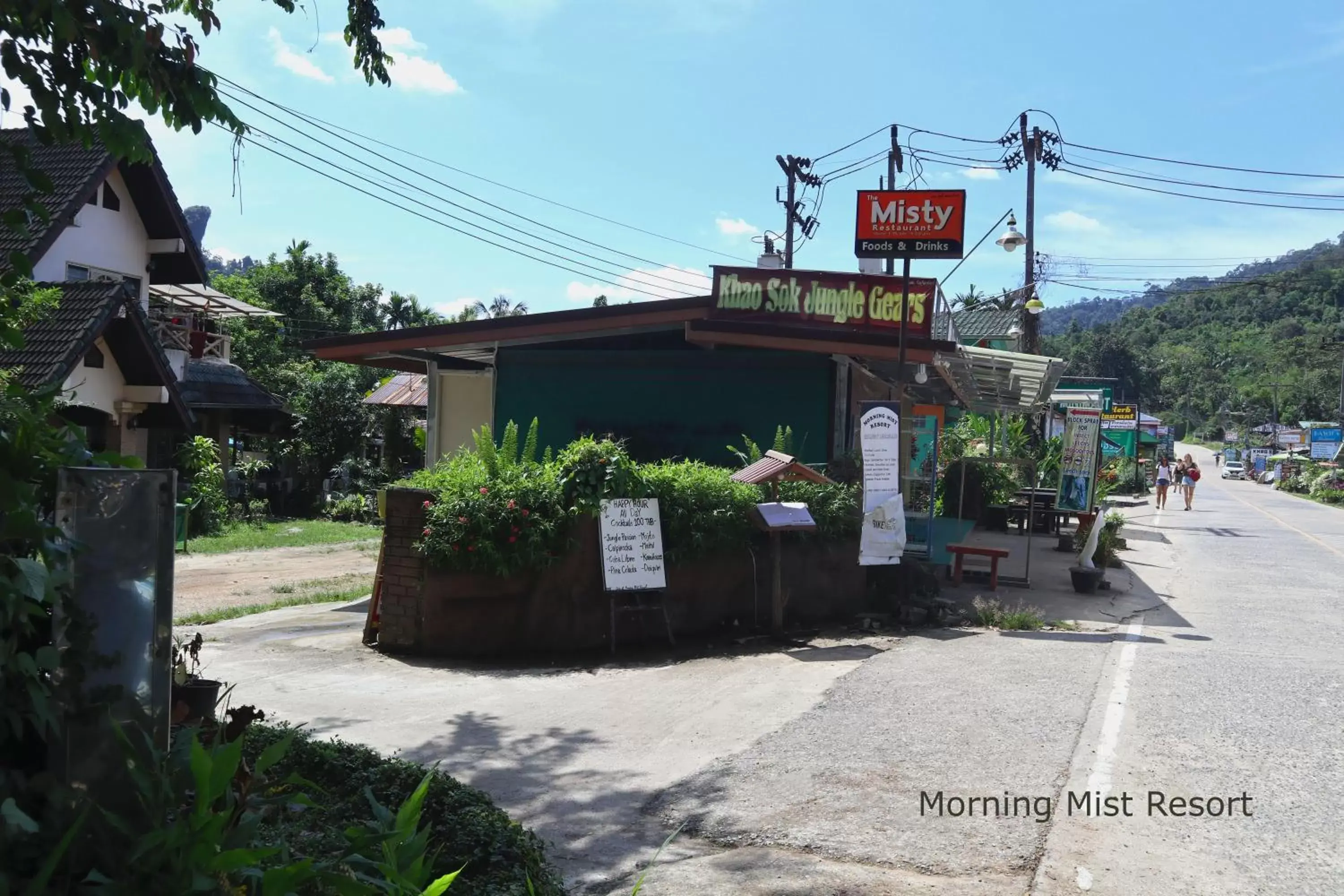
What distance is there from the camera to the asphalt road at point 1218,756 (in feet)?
15.0

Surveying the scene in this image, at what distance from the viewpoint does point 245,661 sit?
9.16 meters

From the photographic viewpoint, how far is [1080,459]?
16734mm

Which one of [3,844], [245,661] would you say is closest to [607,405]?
[245,661]

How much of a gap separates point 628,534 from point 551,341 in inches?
204

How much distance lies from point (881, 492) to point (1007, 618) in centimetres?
180

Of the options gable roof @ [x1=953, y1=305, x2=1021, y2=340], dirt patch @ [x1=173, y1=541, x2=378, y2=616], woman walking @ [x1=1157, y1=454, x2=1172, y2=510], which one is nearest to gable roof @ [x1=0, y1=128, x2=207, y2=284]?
dirt patch @ [x1=173, y1=541, x2=378, y2=616]

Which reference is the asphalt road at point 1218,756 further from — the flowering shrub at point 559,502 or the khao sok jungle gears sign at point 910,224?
the khao sok jungle gears sign at point 910,224

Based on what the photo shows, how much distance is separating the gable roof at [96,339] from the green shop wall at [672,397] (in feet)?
20.0

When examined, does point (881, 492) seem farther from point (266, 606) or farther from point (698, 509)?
point (266, 606)

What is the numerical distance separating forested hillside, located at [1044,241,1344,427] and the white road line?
88068 mm

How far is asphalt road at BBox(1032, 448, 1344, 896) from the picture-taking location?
4.57m

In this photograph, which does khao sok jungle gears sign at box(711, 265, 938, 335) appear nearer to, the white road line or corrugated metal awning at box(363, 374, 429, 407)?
the white road line

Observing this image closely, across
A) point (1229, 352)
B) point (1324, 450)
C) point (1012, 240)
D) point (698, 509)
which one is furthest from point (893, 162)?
point (1229, 352)

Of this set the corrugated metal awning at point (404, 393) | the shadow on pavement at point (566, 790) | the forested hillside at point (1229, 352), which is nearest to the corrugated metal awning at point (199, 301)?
the corrugated metal awning at point (404, 393)
